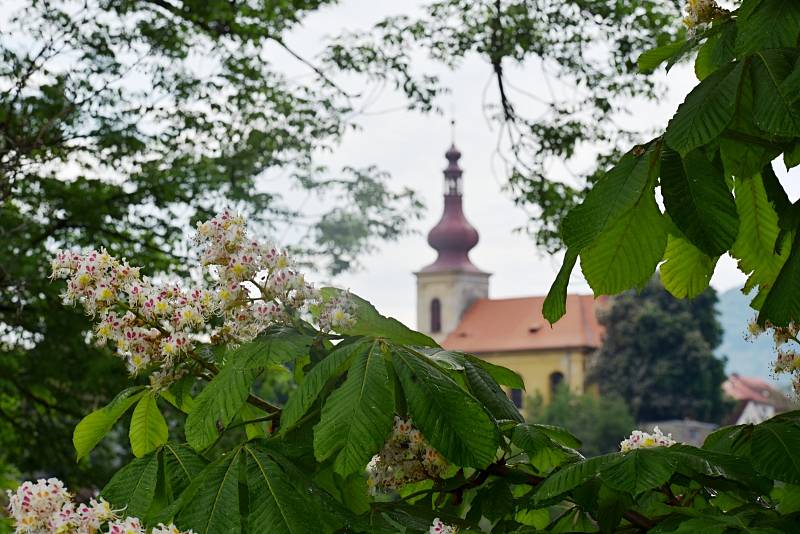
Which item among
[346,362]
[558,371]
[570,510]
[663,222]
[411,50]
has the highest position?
[558,371]

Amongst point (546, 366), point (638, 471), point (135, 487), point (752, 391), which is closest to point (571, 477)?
point (638, 471)

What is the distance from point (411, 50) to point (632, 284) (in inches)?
341

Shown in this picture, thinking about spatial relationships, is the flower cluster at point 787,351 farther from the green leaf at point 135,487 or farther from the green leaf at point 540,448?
the green leaf at point 135,487

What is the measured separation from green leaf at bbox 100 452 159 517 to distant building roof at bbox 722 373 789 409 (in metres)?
73.0

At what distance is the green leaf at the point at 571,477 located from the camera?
1746 millimetres

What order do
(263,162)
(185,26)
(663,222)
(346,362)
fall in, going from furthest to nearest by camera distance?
(263,162), (185,26), (346,362), (663,222)

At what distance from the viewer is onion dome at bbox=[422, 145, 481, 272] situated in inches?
2810

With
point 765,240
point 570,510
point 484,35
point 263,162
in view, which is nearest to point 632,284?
point 765,240

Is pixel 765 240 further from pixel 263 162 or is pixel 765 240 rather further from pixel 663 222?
pixel 263 162

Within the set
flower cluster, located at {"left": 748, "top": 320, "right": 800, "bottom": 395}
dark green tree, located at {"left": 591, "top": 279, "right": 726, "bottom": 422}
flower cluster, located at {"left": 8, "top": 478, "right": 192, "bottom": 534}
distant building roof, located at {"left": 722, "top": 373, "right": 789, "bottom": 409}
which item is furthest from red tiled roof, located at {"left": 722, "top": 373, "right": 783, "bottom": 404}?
flower cluster, located at {"left": 8, "top": 478, "right": 192, "bottom": 534}

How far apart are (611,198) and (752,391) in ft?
276

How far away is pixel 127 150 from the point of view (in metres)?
9.79

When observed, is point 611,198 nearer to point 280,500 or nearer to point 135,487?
point 280,500

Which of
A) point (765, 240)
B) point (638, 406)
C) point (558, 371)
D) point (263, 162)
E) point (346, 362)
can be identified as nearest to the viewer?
point (346, 362)
